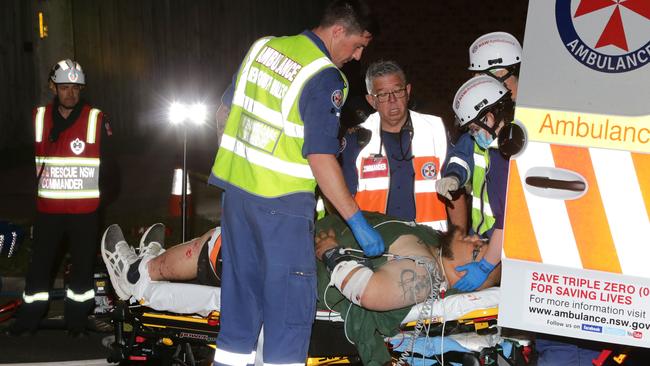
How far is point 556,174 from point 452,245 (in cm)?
147

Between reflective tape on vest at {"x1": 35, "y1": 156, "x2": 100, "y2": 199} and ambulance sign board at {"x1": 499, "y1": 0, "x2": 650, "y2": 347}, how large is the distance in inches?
156

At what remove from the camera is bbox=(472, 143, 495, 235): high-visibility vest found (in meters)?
4.54

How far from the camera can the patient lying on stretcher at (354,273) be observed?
166 inches

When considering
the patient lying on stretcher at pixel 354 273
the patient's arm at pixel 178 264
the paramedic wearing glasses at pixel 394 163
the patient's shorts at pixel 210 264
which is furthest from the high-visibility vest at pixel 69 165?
the paramedic wearing glasses at pixel 394 163

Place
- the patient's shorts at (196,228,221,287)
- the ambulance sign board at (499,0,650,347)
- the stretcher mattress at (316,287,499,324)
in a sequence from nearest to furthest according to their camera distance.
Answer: the ambulance sign board at (499,0,650,347)
the stretcher mattress at (316,287,499,324)
the patient's shorts at (196,228,221,287)

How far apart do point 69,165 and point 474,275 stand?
336 cm

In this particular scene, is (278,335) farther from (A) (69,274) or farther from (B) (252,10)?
(B) (252,10)

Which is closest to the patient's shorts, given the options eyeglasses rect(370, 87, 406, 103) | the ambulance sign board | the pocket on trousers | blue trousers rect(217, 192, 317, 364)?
blue trousers rect(217, 192, 317, 364)

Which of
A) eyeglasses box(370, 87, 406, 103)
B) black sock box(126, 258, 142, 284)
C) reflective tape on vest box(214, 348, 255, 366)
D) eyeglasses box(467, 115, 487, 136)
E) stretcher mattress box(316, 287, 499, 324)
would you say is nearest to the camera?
reflective tape on vest box(214, 348, 255, 366)

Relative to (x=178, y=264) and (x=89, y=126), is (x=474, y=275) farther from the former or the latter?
(x=89, y=126)

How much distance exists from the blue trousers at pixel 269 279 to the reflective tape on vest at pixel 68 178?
2507mm

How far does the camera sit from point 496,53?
16.9ft

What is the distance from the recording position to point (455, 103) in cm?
450

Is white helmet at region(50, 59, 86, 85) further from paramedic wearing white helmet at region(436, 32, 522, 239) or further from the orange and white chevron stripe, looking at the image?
the orange and white chevron stripe
